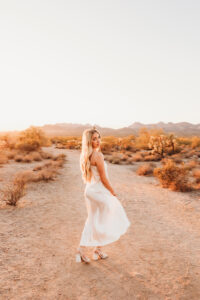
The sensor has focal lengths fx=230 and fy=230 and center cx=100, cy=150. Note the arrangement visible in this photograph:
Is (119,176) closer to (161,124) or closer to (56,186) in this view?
(56,186)

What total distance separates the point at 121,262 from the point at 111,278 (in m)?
0.51

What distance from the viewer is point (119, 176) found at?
41.0 ft

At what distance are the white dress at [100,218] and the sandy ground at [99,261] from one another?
1.65ft

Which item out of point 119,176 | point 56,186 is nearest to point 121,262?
point 56,186

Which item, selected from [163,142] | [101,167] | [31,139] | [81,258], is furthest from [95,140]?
[31,139]

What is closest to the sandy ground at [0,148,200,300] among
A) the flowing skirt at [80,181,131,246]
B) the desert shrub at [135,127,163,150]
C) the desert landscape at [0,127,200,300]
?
the desert landscape at [0,127,200,300]

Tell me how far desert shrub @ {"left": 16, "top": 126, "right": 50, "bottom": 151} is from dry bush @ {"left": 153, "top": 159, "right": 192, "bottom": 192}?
1619 cm

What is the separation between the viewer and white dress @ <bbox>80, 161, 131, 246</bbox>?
12.1ft

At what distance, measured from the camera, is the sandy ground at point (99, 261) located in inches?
127

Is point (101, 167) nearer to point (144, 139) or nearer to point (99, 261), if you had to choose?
point (99, 261)

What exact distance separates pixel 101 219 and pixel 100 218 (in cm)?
2

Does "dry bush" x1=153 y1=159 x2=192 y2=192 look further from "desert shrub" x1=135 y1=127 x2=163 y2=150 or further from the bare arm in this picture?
"desert shrub" x1=135 y1=127 x2=163 y2=150

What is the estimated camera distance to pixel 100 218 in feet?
12.3

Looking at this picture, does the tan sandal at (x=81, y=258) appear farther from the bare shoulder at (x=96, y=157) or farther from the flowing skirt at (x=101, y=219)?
the bare shoulder at (x=96, y=157)
